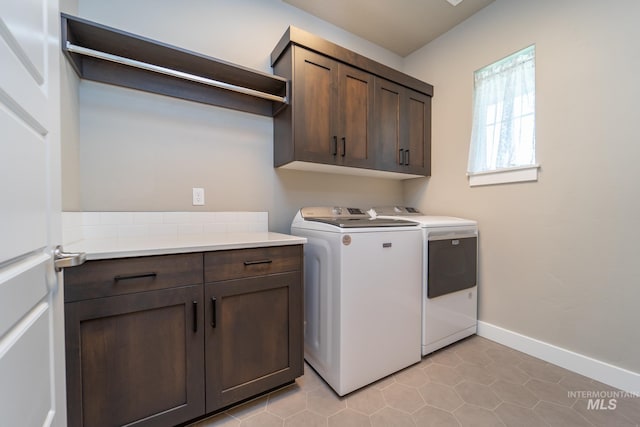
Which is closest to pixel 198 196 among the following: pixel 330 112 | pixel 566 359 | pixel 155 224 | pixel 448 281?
pixel 155 224

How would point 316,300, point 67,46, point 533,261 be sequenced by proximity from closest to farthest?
point 67,46, point 316,300, point 533,261

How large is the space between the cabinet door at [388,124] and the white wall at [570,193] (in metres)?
0.59

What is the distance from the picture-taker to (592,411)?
1.31 m

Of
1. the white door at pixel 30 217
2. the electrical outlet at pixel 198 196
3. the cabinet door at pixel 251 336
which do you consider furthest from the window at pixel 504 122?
the white door at pixel 30 217

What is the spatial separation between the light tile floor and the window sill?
1.30 m

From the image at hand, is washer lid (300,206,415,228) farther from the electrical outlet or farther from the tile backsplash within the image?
the electrical outlet

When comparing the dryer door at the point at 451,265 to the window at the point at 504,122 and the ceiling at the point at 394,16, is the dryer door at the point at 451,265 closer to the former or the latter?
the window at the point at 504,122

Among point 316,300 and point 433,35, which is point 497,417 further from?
point 433,35

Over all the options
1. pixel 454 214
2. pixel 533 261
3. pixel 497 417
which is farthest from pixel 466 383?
pixel 454 214

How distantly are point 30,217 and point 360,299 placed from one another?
1.36 metres

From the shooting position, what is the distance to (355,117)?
1992 mm

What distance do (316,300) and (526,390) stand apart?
1.32 metres

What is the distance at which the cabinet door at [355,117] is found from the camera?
6.31 ft

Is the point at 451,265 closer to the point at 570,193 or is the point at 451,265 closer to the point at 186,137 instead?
the point at 570,193
